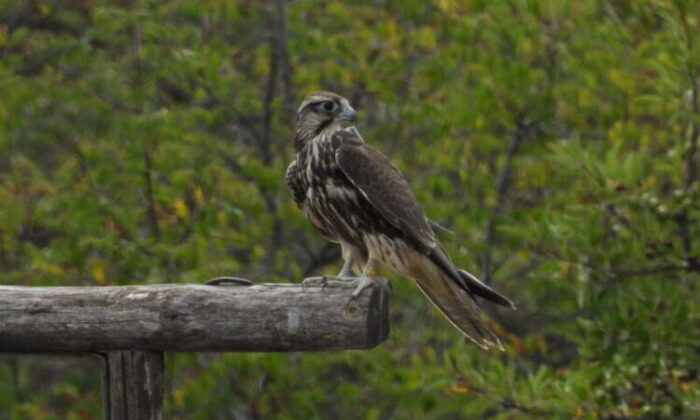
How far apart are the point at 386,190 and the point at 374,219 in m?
0.12

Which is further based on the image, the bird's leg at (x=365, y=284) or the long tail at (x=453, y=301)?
the long tail at (x=453, y=301)

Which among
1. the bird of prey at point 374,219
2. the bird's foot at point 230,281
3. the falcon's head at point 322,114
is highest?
the falcon's head at point 322,114

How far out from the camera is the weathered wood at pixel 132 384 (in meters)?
3.39

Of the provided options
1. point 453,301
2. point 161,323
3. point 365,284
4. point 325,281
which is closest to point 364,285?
point 365,284

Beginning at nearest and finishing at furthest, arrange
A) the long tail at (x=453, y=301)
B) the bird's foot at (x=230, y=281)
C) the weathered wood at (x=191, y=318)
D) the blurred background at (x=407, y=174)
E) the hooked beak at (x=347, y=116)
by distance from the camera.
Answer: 1. the weathered wood at (x=191, y=318)
2. the bird's foot at (x=230, y=281)
3. the long tail at (x=453, y=301)
4. the hooked beak at (x=347, y=116)
5. the blurred background at (x=407, y=174)

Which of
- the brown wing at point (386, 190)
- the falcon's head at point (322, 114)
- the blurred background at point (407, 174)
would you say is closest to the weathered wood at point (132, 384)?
the brown wing at point (386, 190)

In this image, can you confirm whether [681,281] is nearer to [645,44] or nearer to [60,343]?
[645,44]

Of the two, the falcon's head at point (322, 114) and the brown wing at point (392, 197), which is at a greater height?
the falcon's head at point (322, 114)

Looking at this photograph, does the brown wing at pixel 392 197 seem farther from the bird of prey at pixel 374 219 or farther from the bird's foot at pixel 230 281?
the bird's foot at pixel 230 281

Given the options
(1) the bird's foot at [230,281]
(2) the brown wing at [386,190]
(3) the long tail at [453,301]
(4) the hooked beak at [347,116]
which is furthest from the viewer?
(4) the hooked beak at [347,116]

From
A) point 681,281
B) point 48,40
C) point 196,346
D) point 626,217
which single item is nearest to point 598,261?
point 626,217

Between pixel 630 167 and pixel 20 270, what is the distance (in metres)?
3.45

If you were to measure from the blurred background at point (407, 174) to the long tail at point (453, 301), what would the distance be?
1241mm

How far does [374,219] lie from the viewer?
4.12 m
